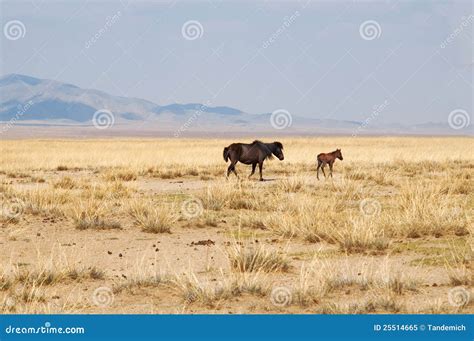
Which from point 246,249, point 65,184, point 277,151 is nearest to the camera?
point 246,249

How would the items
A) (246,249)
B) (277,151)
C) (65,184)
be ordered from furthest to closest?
1. (277,151)
2. (65,184)
3. (246,249)

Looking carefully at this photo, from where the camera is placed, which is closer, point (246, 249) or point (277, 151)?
point (246, 249)

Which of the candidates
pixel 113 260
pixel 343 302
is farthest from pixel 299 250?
pixel 343 302

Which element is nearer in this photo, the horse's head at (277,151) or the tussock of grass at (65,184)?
the tussock of grass at (65,184)

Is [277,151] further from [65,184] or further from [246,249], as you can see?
[246,249]

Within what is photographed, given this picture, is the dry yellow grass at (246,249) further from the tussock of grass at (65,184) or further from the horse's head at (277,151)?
the horse's head at (277,151)

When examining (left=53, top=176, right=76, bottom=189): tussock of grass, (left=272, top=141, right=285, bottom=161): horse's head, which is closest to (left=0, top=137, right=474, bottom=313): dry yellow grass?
(left=53, top=176, right=76, bottom=189): tussock of grass

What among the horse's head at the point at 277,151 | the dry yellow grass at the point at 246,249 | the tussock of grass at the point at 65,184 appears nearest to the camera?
the dry yellow grass at the point at 246,249

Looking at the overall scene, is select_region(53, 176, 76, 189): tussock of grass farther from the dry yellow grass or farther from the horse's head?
the horse's head

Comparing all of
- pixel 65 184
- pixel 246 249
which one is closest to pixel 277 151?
pixel 65 184

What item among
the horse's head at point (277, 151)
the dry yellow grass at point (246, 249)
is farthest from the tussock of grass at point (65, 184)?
the horse's head at point (277, 151)


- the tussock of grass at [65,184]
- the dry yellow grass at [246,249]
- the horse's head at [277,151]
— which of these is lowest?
the dry yellow grass at [246,249]

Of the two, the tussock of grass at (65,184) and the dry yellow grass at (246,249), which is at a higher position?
the tussock of grass at (65,184)

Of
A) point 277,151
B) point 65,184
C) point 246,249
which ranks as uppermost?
point 277,151
